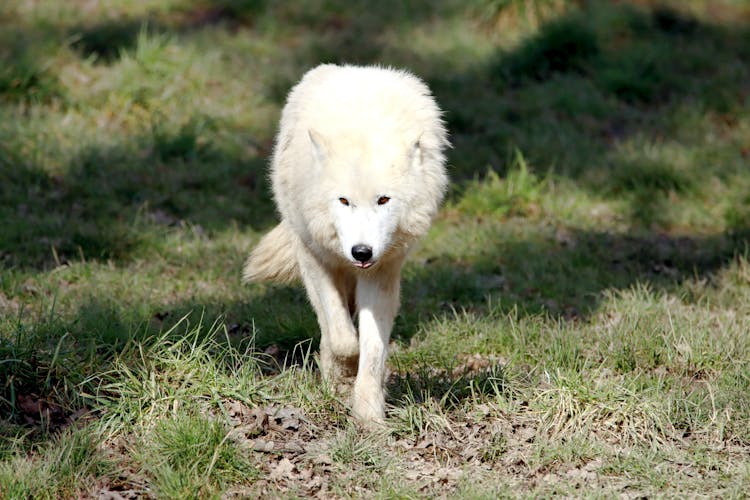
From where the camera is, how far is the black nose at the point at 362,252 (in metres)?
4.55

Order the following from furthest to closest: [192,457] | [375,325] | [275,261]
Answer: [275,261], [375,325], [192,457]

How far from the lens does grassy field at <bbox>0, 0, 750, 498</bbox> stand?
4461 mm

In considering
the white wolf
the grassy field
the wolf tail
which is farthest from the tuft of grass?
the wolf tail

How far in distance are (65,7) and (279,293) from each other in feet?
22.5

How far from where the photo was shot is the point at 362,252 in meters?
4.54

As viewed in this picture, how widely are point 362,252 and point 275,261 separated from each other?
1.75m

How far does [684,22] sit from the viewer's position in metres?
13.0

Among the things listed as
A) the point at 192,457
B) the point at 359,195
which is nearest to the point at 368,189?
the point at 359,195

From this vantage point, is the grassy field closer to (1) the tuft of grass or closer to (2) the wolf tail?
(1) the tuft of grass

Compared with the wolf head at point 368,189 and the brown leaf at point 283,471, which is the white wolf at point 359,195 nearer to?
the wolf head at point 368,189

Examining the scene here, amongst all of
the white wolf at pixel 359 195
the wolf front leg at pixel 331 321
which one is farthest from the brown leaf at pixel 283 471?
the wolf front leg at pixel 331 321

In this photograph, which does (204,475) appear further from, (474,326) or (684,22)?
(684,22)

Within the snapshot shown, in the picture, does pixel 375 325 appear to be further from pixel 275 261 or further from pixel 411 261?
pixel 411 261

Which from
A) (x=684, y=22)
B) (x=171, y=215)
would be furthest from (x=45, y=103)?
(x=684, y=22)
